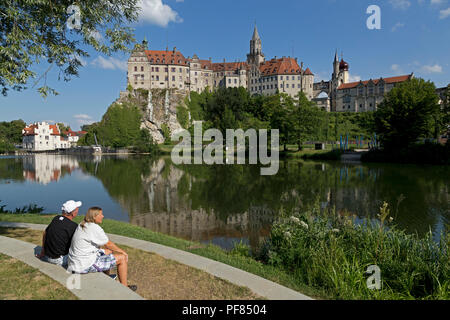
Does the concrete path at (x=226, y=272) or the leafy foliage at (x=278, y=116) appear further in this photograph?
the leafy foliage at (x=278, y=116)

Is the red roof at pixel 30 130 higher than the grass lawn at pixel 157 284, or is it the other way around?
the red roof at pixel 30 130

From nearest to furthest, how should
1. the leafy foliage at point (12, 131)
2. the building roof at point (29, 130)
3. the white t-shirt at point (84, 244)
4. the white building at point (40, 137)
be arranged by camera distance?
the white t-shirt at point (84, 244)
the white building at point (40, 137)
the building roof at point (29, 130)
the leafy foliage at point (12, 131)

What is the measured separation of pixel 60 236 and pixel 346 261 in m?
6.22

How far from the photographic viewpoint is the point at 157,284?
18.0ft

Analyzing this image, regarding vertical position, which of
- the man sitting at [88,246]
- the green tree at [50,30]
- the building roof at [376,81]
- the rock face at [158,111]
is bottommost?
the man sitting at [88,246]

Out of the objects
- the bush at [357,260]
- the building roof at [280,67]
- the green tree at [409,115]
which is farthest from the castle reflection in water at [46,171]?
the building roof at [280,67]

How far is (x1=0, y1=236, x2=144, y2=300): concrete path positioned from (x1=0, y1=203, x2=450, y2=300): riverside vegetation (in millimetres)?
2890

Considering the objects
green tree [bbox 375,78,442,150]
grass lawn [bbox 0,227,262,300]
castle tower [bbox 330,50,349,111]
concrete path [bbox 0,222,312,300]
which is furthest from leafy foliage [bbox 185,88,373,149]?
grass lawn [bbox 0,227,262,300]

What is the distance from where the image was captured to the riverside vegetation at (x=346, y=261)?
5.77 meters

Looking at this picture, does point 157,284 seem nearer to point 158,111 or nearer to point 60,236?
point 60,236

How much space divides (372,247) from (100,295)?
6.80 meters

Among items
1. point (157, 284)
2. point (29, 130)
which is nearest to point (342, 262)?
point (157, 284)

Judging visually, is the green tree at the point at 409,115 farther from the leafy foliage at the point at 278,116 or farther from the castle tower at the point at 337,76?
the castle tower at the point at 337,76

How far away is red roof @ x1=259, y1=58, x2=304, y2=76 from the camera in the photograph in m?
110
